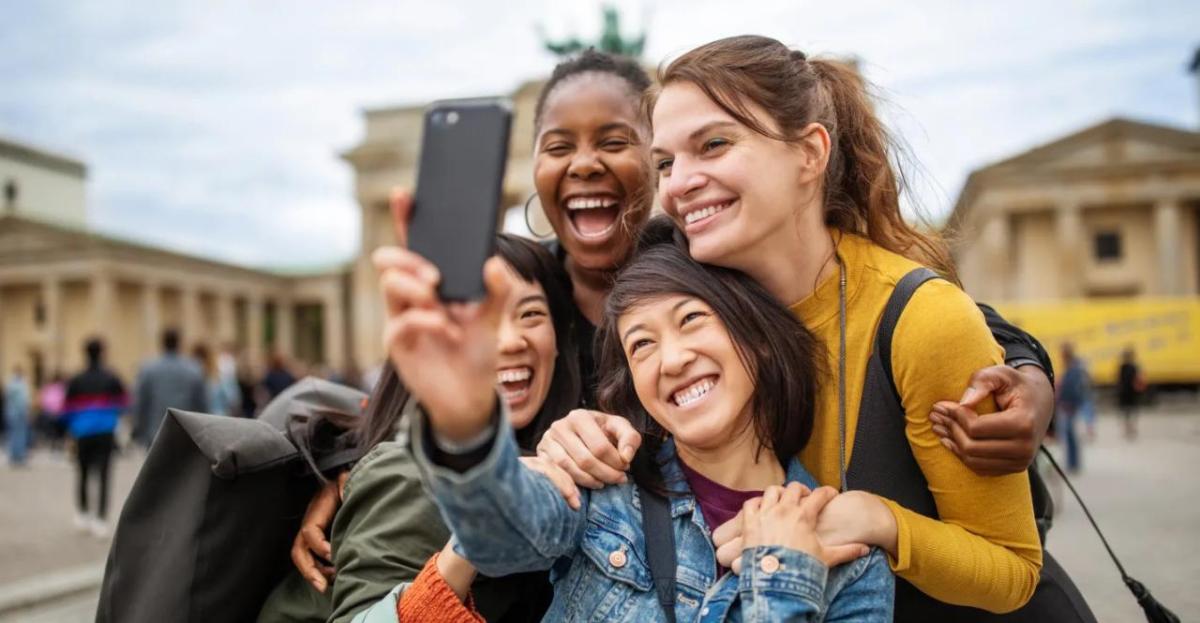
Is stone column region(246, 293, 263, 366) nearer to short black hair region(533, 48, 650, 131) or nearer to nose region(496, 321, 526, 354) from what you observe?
short black hair region(533, 48, 650, 131)

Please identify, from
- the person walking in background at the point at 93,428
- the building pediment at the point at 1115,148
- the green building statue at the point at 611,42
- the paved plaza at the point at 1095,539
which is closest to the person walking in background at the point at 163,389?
the person walking in background at the point at 93,428

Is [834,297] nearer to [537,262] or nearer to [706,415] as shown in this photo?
[706,415]

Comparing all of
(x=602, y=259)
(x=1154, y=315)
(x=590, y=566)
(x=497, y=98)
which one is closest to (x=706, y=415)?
(x=590, y=566)

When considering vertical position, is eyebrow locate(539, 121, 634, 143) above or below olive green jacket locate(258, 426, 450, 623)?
above

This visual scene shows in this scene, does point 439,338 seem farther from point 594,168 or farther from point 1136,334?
point 1136,334

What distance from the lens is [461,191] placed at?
4.51 ft

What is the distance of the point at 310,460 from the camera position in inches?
98.3

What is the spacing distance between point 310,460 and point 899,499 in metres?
1.49

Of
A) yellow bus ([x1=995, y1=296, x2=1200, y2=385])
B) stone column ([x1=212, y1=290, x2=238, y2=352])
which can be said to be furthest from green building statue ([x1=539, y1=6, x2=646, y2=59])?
stone column ([x1=212, y1=290, x2=238, y2=352])

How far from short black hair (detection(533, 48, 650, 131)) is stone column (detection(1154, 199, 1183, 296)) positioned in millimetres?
45418

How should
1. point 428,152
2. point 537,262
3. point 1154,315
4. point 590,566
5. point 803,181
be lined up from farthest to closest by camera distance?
point 1154,315 → point 537,262 → point 803,181 → point 590,566 → point 428,152

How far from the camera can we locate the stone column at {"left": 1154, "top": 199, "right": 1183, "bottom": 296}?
4172cm

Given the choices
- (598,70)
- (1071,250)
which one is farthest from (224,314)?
(598,70)

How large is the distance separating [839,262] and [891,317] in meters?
0.25
